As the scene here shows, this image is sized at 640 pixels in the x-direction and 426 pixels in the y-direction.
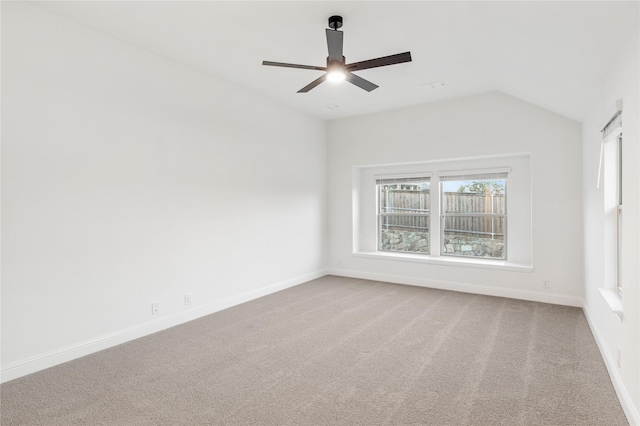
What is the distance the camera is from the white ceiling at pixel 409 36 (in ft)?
7.72

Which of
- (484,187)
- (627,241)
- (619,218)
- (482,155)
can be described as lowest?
(627,241)

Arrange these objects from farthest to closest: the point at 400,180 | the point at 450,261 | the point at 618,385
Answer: the point at 400,180 → the point at 450,261 → the point at 618,385

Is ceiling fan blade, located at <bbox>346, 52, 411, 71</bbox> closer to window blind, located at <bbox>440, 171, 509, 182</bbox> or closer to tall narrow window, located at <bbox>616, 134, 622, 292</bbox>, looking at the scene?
tall narrow window, located at <bbox>616, 134, 622, 292</bbox>

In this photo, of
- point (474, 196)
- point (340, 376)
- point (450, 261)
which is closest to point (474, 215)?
point (474, 196)

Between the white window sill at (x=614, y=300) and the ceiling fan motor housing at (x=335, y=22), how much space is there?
2921 mm

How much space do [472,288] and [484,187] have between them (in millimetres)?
1533

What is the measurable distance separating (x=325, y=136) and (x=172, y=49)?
10.7 feet

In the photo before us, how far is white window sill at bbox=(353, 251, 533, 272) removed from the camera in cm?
471

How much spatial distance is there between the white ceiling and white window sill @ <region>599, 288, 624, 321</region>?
1.72 metres

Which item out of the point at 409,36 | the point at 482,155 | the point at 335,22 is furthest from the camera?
the point at 482,155

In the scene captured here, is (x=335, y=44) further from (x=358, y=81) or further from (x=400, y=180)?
(x=400, y=180)

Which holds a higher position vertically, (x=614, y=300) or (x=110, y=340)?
(x=614, y=300)

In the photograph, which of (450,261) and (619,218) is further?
(450,261)

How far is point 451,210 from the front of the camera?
5.49 meters
